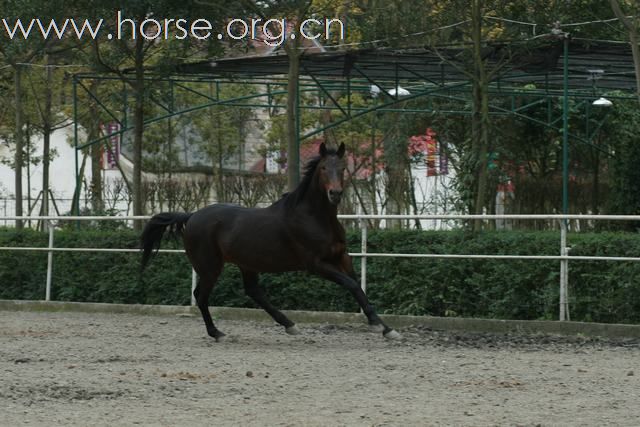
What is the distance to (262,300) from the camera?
14812 millimetres

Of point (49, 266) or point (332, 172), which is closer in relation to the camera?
point (332, 172)

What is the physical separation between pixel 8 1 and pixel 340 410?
1532cm

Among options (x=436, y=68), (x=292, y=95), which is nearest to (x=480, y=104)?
(x=292, y=95)

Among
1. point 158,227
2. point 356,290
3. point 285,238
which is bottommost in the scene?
point 356,290

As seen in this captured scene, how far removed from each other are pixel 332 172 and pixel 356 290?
125cm

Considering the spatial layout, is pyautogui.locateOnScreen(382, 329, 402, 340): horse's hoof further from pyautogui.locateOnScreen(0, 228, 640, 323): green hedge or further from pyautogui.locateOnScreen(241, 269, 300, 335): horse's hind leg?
pyautogui.locateOnScreen(0, 228, 640, 323): green hedge

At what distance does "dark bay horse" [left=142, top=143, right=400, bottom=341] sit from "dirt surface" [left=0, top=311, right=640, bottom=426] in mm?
554

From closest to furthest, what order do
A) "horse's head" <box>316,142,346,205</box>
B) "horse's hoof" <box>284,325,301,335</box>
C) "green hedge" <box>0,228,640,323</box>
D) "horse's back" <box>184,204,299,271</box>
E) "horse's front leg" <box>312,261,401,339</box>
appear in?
1. "horse's head" <box>316,142,346,205</box>
2. "horse's front leg" <box>312,261,401,339</box>
3. "horse's back" <box>184,204,299,271</box>
4. "horse's hoof" <box>284,325,301,335</box>
5. "green hedge" <box>0,228,640,323</box>

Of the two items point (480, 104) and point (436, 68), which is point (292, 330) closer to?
point (480, 104)

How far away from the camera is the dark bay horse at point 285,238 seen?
13523 millimetres

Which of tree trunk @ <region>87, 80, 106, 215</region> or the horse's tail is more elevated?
tree trunk @ <region>87, 80, 106, 215</region>

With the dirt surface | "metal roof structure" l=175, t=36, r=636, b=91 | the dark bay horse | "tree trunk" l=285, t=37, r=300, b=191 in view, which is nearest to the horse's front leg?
the dark bay horse

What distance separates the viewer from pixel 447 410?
8.58 meters

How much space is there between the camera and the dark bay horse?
1352 centimetres
